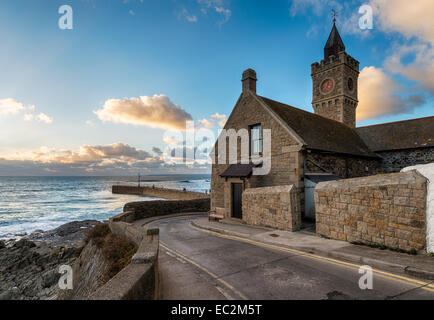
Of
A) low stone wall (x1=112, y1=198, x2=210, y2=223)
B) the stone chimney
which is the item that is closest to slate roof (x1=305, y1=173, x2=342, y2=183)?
the stone chimney

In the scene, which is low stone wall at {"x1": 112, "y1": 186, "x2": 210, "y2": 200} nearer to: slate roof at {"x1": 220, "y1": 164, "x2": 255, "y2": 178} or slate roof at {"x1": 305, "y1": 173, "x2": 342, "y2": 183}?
slate roof at {"x1": 220, "y1": 164, "x2": 255, "y2": 178}

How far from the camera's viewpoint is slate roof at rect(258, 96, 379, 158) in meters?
14.0

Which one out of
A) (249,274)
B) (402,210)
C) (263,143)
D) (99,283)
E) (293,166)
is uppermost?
(263,143)

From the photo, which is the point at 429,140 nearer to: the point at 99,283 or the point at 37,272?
the point at 99,283

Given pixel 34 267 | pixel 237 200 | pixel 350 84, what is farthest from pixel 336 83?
pixel 34 267

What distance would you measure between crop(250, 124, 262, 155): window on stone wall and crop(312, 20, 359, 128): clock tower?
55.7 feet

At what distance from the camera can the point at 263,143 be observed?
14.6 m

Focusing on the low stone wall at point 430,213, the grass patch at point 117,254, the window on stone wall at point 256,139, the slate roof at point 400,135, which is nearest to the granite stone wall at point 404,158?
the slate roof at point 400,135

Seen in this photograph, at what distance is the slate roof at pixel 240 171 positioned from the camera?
1409 centimetres

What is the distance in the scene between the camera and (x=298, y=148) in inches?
480
